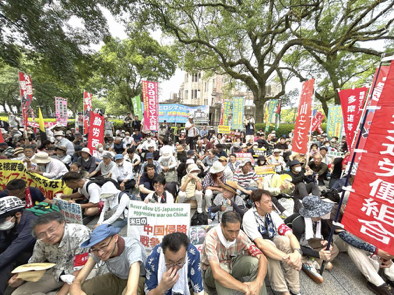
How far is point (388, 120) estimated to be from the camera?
217 cm

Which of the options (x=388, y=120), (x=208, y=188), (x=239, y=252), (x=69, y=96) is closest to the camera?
(x=388, y=120)

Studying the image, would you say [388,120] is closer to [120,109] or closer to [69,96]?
[69,96]

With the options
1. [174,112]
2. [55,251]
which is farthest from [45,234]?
[174,112]

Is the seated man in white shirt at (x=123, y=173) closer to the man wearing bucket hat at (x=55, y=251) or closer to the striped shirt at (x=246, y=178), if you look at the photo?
the man wearing bucket hat at (x=55, y=251)

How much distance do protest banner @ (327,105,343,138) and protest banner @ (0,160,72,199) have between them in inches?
547

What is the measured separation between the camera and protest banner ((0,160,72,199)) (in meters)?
4.10

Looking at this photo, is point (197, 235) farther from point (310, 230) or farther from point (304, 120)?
point (304, 120)

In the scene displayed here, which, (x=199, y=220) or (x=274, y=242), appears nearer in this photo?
(x=274, y=242)

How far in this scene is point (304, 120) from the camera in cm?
502

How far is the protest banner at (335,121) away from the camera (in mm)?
11156

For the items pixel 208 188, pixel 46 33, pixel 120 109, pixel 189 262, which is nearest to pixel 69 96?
pixel 120 109

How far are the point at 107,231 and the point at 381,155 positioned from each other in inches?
129

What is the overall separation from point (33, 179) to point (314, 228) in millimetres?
5728

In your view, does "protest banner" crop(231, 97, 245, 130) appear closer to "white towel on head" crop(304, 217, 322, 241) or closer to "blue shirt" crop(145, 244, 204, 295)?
"white towel on head" crop(304, 217, 322, 241)
